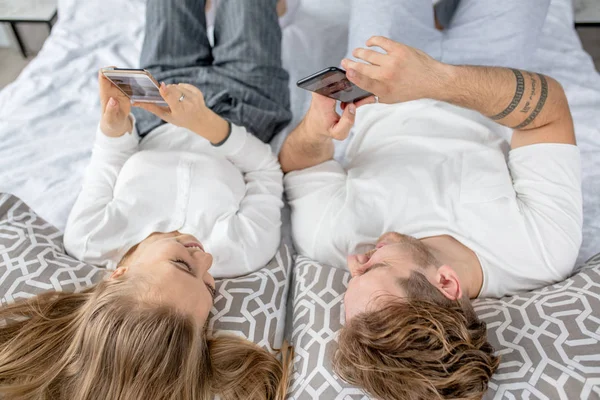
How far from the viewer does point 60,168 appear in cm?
132

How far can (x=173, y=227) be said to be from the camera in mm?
1080

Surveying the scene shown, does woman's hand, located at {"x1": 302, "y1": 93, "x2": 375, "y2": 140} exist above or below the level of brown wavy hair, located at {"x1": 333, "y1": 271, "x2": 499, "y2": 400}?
above

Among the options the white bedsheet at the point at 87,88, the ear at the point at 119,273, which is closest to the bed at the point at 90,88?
the white bedsheet at the point at 87,88

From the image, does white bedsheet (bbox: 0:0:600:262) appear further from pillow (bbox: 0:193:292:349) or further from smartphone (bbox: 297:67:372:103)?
smartphone (bbox: 297:67:372:103)

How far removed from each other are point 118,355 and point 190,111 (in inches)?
21.5

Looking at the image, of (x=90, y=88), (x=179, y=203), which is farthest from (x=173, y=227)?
(x=90, y=88)

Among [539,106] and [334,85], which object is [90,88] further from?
[539,106]

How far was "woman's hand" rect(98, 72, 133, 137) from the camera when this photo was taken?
1.08m

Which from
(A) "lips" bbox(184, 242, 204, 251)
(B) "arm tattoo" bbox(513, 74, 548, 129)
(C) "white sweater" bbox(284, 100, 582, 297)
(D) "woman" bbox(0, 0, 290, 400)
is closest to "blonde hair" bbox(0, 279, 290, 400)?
(D) "woman" bbox(0, 0, 290, 400)

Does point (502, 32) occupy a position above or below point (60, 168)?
above

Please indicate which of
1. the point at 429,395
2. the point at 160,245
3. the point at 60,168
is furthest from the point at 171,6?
the point at 429,395

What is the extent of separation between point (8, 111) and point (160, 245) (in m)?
0.85

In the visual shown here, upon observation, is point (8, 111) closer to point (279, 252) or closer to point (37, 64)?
point (37, 64)

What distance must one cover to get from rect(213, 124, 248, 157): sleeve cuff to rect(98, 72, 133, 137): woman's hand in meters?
0.23
